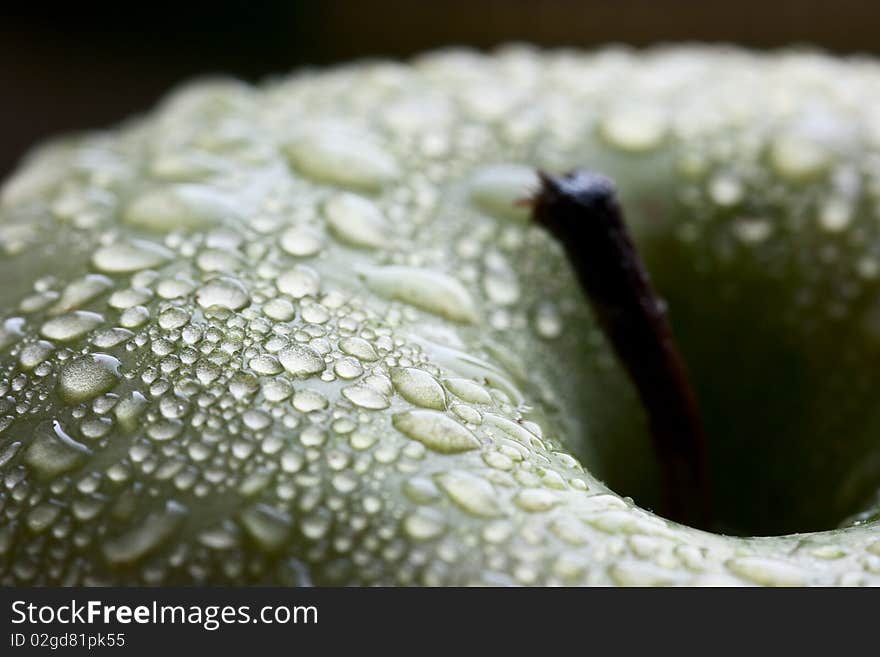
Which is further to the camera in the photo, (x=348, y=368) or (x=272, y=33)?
(x=272, y=33)

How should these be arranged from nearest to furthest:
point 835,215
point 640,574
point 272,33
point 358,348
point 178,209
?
point 640,574 → point 358,348 → point 178,209 → point 835,215 → point 272,33

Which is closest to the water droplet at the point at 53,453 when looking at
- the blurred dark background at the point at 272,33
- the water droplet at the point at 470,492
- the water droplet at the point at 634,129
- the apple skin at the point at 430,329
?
the apple skin at the point at 430,329

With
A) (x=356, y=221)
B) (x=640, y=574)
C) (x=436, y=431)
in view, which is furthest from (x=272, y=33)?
(x=640, y=574)

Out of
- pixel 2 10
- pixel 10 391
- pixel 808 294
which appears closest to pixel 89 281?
pixel 10 391

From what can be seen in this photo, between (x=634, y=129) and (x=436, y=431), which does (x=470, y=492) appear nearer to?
(x=436, y=431)

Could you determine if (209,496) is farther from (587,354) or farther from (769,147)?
(769,147)

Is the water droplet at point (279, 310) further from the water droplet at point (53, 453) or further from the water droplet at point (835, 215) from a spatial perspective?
the water droplet at point (835, 215)

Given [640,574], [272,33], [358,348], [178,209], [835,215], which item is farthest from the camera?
[272,33]
